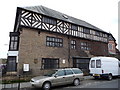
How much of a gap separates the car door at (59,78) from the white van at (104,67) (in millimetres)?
5061

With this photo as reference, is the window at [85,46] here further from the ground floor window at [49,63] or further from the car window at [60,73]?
the car window at [60,73]

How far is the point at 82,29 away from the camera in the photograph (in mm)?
21219

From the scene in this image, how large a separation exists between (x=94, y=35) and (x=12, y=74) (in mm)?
16232

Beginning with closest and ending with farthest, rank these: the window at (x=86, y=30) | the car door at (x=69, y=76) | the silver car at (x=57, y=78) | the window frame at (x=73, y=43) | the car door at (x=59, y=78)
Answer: the silver car at (x=57, y=78), the car door at (x=59, y=78), the car door at (x=69, y=76), the window frame at (x=73, y=43), the window at (x=86, y=30)

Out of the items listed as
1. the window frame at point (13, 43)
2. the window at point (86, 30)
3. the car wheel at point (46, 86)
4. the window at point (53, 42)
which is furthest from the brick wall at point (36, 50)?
the car wheel at point (46, 86)

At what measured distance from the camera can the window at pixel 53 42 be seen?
16.8 metres

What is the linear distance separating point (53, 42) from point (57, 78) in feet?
28.4

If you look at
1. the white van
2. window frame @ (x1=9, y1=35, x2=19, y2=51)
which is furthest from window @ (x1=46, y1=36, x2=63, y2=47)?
the white van

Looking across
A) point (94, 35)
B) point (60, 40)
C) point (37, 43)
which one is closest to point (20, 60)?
point (37, 43)

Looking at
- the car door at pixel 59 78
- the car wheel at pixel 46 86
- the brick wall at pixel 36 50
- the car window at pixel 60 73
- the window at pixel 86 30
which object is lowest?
the car wheel at pixel 46 86

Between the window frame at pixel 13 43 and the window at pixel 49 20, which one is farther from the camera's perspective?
the window at pixel 49 20

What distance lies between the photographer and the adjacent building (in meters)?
14.7

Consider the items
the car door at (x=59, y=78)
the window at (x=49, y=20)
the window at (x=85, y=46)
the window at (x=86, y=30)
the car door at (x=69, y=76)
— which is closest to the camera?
the car door at (x=59, y=78)

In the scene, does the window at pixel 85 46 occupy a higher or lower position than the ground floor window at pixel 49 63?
higher
